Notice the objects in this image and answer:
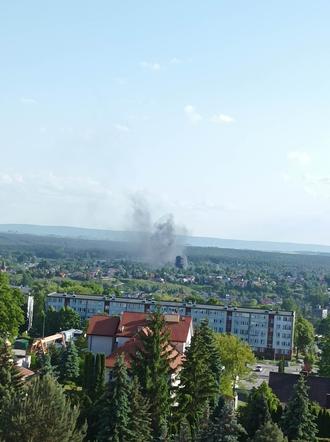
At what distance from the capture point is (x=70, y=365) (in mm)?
46500

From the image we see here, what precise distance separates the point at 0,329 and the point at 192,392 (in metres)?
20.3

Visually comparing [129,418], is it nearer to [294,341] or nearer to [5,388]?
[5,388]

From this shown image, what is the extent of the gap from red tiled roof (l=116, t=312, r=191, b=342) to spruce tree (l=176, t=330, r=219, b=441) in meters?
10.2

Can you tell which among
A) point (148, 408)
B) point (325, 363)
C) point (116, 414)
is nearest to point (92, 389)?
point (148, 408)

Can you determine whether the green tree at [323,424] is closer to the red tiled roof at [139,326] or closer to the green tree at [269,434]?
the green tree at [269,434]

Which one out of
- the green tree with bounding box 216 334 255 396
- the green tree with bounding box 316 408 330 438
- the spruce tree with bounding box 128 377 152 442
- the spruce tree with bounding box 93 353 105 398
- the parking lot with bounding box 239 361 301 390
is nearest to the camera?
the spruce tree with bounding box 128 377 152 442

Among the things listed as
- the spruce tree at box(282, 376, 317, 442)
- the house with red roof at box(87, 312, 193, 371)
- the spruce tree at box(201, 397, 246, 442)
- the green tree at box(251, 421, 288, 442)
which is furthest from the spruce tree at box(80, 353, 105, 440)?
the house with red roof at box(87, 312, 193, 371)

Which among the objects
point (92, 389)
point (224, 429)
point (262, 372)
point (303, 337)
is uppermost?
point (224, 429)

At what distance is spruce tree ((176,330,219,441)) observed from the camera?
3297cm

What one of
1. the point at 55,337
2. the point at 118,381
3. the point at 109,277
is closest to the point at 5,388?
the point at 118,381

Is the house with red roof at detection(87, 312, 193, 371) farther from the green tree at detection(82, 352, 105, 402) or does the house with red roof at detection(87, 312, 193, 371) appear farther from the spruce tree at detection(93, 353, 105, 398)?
the spruce tree at detection(93, 353, 105, 398)

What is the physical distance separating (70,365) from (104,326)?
3544mm

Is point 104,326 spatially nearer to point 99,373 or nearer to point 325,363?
point 99,373

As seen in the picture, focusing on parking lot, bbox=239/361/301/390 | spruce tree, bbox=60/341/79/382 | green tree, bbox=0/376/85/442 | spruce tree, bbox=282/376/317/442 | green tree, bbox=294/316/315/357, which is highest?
green tree, bbox=0/376/85/442
